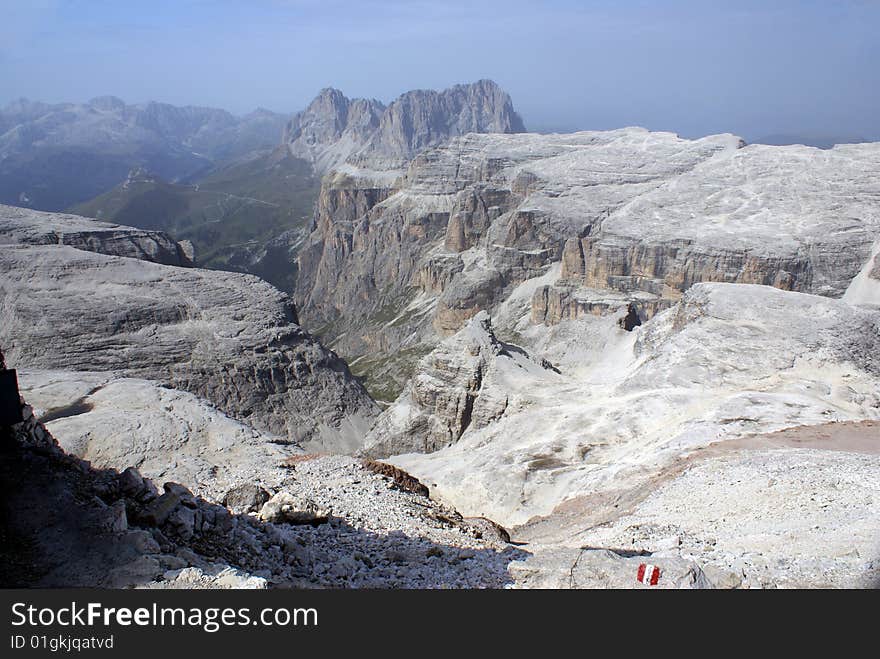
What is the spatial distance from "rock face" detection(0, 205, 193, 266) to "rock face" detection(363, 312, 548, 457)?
1731 inches

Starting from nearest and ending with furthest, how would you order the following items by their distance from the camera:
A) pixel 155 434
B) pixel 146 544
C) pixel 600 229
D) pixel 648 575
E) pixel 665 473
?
pixel 146 544 < pixel 648 575 < pixel 665 473 < pixel 155 434 < pixel 600 229

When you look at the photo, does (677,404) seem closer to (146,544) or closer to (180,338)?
(146,544)

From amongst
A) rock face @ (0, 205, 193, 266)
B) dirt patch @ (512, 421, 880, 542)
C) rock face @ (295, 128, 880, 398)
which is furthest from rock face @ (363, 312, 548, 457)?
rock face @ (295, 128, 880, 398)

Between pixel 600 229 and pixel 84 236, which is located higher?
pixel 600 229

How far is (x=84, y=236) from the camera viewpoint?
76.2m

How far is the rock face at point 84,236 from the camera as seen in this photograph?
2820 inches

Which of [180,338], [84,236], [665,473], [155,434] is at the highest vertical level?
[84,236]

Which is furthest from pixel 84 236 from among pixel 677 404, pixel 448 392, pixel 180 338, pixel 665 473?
pixel 665 473

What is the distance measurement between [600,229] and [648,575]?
104m

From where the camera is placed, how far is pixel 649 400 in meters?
37.2

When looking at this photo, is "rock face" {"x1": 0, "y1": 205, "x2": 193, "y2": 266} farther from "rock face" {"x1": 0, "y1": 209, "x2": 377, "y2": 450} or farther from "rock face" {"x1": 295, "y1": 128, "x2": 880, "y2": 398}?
"rock face" {"x1": 295, "y1": 128, "x2": 880, "y2": 398}

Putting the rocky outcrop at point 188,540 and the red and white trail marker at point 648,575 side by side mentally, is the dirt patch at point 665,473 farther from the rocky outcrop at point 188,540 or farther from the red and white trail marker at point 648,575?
the red and white trail marker at point 648,575

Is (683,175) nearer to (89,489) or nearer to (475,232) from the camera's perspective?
(475,232)

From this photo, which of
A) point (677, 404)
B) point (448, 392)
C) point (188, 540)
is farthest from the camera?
point (448, 392)
